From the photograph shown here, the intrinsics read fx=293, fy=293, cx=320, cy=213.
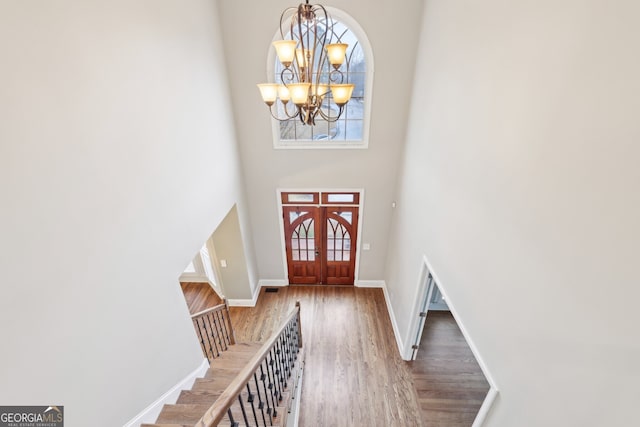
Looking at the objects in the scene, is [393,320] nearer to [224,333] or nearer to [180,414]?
[224,333]

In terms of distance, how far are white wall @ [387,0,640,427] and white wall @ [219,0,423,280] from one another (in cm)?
126

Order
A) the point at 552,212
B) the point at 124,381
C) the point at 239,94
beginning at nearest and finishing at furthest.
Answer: the point at 552,212 → the point at 124,381 → the point at 239,94

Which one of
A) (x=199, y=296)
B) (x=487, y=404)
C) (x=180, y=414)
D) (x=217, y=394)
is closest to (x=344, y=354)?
(x=217, y=394)

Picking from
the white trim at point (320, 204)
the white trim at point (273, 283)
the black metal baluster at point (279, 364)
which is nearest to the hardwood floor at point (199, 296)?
the white trim at point (273, 283)

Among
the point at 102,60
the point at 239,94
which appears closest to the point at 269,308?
the point at 239,94

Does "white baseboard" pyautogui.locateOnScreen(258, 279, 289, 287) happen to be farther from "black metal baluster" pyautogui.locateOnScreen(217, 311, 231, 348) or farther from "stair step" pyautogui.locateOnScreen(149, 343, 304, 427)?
"stair step" pyautogui.locateOnScreen(149, 343, 304, 427)

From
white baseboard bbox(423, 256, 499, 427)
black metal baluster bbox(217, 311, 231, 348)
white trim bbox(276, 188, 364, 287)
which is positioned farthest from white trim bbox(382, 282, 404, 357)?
black metal baluster bbox(217, 311, 231, 348)

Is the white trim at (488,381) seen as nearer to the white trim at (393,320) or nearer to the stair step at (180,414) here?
the white trim at (393,320)

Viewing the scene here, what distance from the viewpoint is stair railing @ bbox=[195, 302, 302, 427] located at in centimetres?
134

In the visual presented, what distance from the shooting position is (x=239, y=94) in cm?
463

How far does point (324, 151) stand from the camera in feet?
16.7

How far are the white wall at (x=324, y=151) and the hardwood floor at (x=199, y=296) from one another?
3.70 feet

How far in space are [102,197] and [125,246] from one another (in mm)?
429

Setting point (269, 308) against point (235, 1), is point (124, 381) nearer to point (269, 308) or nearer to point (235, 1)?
point (269, 308)
